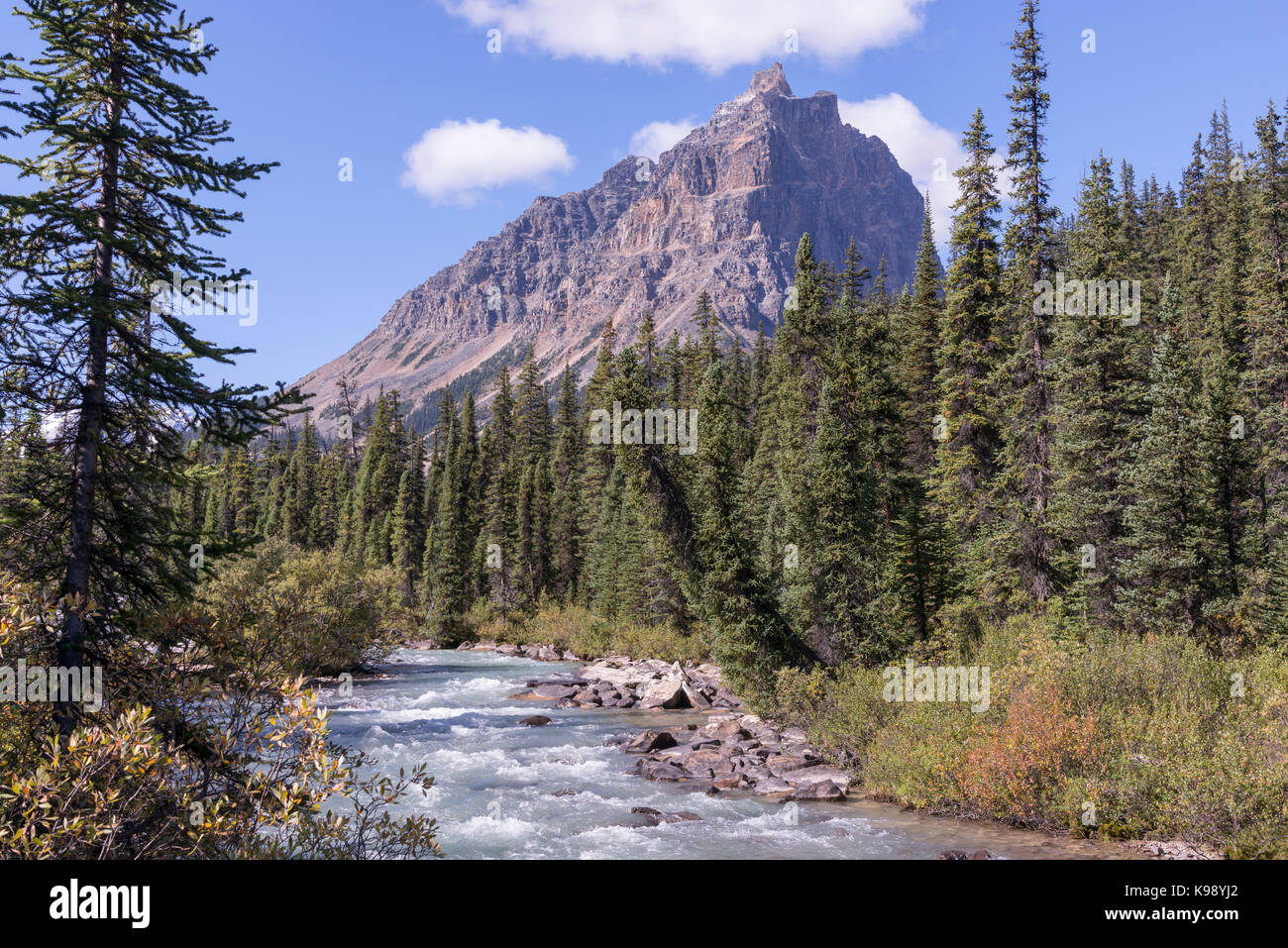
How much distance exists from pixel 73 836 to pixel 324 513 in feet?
305

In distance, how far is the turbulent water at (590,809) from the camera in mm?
16109

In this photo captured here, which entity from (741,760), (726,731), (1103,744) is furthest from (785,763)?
(1103,744)

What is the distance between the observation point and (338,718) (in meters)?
30.5

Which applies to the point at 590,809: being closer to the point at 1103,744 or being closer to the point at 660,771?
the point at 660,771

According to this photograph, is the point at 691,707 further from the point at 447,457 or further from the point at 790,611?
the point at 447,457

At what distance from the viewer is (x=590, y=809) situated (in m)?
19.3

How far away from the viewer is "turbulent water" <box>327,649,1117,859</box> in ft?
52.9
